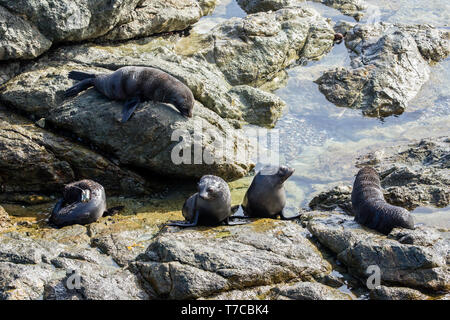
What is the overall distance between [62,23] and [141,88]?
7.97 feet

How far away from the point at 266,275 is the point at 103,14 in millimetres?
7413

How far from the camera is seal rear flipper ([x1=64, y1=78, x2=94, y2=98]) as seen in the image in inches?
372

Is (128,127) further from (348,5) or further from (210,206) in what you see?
(348,5)

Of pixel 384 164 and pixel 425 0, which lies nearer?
pixel 384 164

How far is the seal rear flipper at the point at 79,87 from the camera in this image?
9.44m

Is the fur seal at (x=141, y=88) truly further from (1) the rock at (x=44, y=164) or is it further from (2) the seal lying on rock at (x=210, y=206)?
(2) the seal lying on rock at (x=210, y=206)

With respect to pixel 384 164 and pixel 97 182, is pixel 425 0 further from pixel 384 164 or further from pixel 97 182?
pixel 97 182

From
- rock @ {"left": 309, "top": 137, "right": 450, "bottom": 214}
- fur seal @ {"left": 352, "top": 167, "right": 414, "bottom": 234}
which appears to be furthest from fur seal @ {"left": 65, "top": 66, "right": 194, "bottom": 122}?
fur seal @ {"left": 352, "top": 167, "right": 414, "bottom": 234}

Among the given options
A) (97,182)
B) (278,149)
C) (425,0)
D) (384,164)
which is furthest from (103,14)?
(425,0)

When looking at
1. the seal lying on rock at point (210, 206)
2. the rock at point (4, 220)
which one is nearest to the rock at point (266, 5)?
the seal lying on rock at point (210, 206)

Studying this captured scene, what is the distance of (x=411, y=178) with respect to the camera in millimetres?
9203

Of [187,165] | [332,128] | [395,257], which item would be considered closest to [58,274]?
[187,165]
